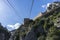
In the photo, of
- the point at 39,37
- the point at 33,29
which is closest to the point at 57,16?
the point at 33,29

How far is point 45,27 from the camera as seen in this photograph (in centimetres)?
9006

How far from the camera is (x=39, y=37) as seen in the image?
85.1 m

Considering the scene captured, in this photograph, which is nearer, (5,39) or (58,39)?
(58,39)

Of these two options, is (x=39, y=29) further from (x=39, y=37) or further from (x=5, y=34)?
(x=5, y=34)

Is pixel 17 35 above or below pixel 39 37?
above

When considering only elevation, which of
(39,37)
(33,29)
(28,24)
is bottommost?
(39,37)

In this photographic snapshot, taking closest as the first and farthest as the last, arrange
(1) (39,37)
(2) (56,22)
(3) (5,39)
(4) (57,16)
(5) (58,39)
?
(5) (58,39) → (1) (39,37) → (2) (56,22) → (4) (57,16) → (3) (5,39)

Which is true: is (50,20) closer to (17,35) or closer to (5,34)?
(17,35)

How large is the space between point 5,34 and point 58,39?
293 feet

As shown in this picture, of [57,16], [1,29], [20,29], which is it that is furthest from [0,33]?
→ [57,16]

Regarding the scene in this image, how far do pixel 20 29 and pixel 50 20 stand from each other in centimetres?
2635

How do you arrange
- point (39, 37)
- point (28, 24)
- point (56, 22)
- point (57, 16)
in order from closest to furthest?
point (39, 37), point (56, 22), point (57, 16), point (28, 24)

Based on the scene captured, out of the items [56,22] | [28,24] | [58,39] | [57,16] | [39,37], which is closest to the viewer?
[58,39]

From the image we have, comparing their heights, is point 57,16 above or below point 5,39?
below
